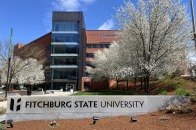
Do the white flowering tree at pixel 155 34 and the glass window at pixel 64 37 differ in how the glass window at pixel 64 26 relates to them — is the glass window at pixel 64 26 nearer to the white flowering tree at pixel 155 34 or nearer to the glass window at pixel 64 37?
the glass window at pixel 64 37

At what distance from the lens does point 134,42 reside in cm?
2117

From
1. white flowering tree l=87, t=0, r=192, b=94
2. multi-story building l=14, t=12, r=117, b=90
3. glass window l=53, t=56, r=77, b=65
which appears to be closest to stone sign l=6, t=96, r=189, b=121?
white flowering tree l=87, t=0, r=192, b=94

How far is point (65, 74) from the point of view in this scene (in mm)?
64625

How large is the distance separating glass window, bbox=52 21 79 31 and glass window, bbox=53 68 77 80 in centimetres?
1024

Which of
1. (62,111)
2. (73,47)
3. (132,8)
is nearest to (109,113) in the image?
(62,111)

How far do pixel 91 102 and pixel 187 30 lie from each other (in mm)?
13198

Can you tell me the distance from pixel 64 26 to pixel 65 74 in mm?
Answer: 12006

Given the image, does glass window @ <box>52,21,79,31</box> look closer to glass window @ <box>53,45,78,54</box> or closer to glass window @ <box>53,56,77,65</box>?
glass window @ <box>53,45,78,54</box>

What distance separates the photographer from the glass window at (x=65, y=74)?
6444cm

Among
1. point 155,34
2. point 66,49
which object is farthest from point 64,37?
point 155,34

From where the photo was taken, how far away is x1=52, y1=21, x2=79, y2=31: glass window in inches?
2559

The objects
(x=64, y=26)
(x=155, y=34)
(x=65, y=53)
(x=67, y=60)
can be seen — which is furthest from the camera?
(x=64, y=26)

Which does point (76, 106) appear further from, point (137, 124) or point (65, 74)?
point (65, 74)

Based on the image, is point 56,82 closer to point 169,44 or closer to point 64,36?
point 64,36
